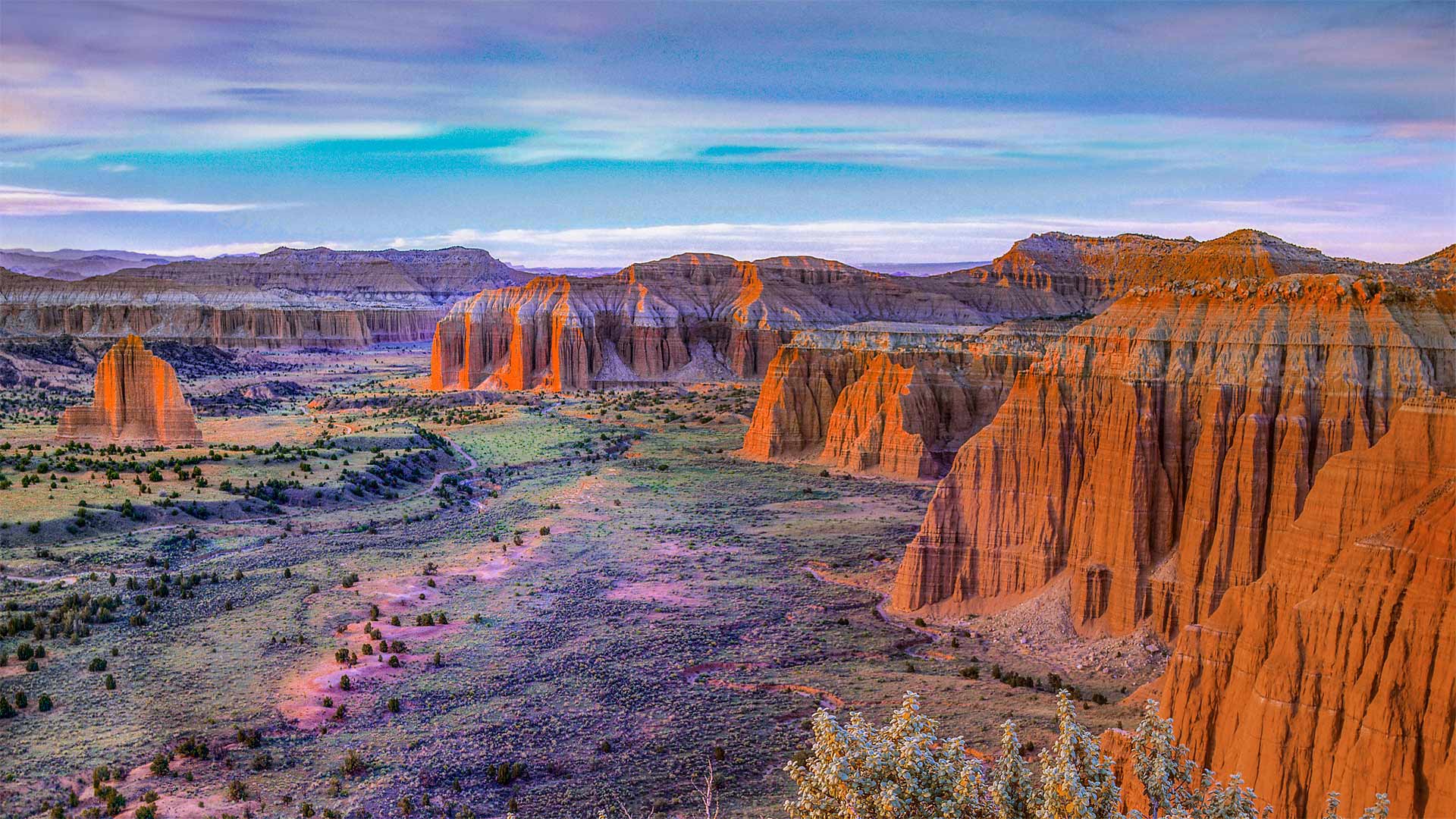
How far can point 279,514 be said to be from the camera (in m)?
47.3

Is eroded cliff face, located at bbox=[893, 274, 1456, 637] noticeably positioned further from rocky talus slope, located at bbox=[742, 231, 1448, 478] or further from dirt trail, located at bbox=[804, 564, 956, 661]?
rocky talus slope, located at bbox=[742, 231, 1448, 478]

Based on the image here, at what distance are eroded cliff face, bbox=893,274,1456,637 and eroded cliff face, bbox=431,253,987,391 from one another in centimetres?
8405

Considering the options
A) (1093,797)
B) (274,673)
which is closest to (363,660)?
(274,673)

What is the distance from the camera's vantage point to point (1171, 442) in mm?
25281

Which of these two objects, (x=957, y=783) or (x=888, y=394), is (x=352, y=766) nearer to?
(x=957, y=783)

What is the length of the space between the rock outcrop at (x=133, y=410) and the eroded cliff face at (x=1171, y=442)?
50270 mm

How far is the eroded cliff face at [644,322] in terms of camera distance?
112 m

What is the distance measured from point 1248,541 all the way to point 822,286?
382 feet

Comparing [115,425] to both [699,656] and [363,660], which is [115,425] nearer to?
[363,660]

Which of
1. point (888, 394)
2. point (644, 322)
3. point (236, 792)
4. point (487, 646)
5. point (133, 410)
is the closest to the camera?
point (236, 792)

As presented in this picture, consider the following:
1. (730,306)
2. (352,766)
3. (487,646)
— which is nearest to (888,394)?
(487,646)

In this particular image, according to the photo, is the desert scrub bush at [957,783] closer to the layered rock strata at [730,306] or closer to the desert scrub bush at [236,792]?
the desert scrub bush at [236,792]

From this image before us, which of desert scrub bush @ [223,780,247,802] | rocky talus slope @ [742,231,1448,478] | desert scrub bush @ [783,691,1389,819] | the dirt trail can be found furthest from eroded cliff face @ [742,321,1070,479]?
desert scrub bush @ [783,691,1389,819]

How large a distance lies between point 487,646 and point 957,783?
20.7 meters
